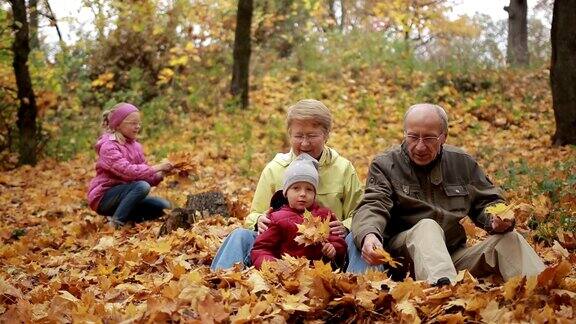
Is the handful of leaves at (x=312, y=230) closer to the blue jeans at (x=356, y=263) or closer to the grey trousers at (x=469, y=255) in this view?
the blue jeans at (x=356, y=263)

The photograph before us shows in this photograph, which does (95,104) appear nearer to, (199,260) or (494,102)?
(494,102)

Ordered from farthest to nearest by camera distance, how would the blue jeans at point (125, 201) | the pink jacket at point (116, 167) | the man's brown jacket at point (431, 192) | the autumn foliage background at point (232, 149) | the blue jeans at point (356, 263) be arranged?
the blue jeans at point (125, 201) → the pink jacket at point (116, 167) → the man's brown jacket at point (431, 192) → the blue jeans at point (356, 263) → the autumn foliage background at point (232, 149)

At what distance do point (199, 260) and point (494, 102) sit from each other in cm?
911

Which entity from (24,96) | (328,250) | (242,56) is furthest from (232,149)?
(328,250)

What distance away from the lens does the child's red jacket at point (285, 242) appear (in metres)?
4.12

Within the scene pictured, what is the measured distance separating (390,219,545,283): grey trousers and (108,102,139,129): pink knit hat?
3816 mm

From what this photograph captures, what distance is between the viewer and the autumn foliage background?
10.6 feet

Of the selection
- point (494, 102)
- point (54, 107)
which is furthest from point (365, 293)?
point (54, 107)

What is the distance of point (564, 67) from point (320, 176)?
6266 mm

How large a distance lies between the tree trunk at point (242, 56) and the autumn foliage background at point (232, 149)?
0.47 metres

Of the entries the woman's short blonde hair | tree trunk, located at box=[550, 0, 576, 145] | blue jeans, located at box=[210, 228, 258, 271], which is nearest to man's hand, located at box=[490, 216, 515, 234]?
the woman's short blonde hair

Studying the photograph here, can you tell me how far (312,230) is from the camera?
3.91 metres

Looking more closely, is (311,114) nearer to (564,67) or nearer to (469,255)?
(469,255)

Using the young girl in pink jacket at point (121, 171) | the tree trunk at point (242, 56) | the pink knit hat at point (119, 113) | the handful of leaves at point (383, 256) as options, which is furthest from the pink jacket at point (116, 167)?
the tree trunk at point (242, 56)
